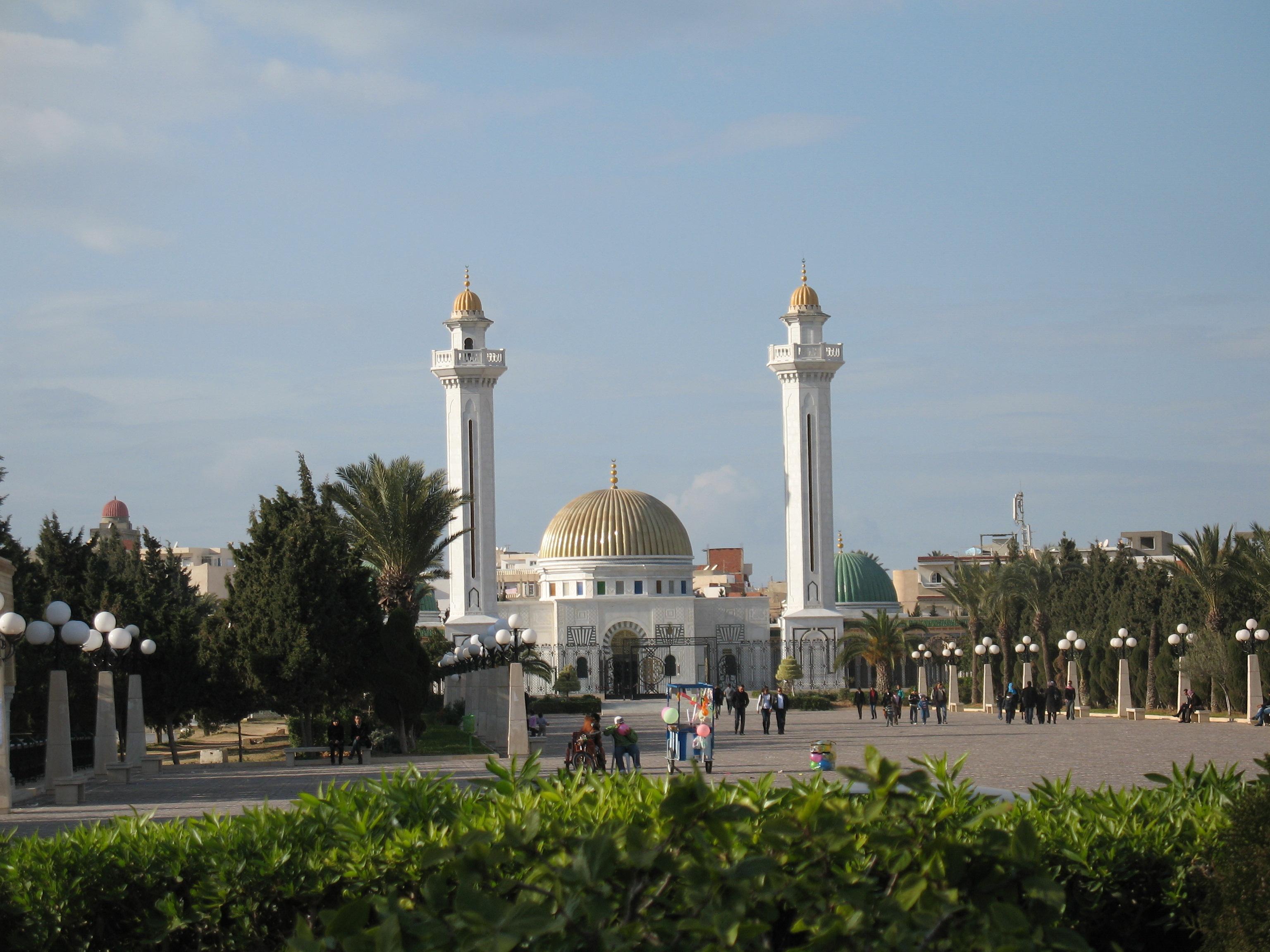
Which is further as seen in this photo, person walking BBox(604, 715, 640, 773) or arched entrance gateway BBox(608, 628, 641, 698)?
arched entrance gateway BBox(608, 628, 641, 698)

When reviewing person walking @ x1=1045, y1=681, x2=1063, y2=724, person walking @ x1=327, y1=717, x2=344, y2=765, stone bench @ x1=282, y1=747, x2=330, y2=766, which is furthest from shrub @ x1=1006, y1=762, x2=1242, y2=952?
person walking @ x1=1045, y1=681, x2=1063, y2=724

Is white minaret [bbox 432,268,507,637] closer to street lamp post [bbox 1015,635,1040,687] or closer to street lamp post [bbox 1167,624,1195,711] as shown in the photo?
street lamp post [bbox 1015,635,1040,687]

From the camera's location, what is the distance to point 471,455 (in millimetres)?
59844

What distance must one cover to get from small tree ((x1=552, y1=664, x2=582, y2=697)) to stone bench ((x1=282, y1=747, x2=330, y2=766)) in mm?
30184

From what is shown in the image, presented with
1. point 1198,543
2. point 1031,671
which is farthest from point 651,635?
point 1198,543

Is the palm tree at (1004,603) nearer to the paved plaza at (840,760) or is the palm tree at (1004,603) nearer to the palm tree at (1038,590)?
Answer: the palm tree at (1038,590)

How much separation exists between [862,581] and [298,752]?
5310 centimetres

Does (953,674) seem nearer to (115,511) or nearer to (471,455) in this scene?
(471,455)

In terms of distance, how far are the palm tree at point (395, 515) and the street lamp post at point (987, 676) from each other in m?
18.2

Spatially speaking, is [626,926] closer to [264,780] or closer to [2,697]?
[2,697]

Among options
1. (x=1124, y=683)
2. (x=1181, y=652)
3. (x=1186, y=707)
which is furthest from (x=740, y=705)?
(x=1181, y=652)

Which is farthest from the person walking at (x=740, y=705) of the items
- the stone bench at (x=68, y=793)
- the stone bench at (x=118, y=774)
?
the stone bench at (x=68, y=793)

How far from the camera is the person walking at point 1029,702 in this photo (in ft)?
115

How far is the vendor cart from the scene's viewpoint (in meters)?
20.3
